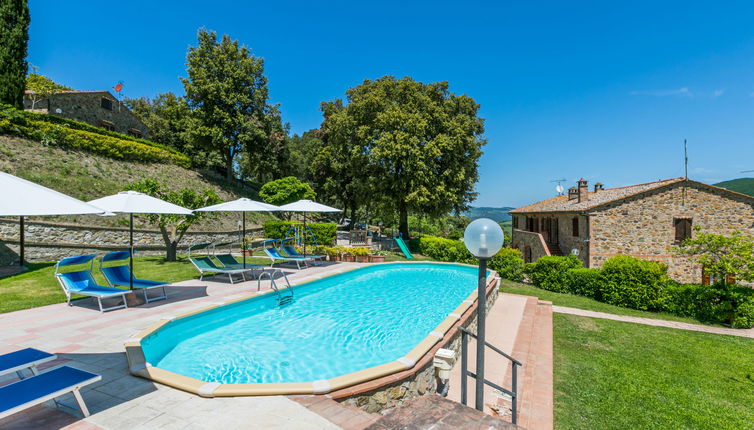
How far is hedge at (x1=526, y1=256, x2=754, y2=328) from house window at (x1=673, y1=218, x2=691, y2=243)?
8242mm

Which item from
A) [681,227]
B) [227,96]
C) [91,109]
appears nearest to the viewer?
[681,227]

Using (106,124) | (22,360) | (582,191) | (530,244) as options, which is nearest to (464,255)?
(530,244)

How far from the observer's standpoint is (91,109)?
2680 centimetres

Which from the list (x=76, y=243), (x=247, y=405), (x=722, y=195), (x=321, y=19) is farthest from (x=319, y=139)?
(x=247, y=405)

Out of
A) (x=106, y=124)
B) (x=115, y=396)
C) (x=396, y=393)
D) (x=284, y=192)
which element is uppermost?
(x=106, y=124)

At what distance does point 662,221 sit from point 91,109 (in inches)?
1611

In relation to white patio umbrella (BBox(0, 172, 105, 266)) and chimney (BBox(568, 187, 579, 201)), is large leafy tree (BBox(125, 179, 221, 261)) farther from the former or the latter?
chimney (BBox(568, 187, 579, 201))

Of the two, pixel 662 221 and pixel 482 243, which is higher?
pixel 662 221

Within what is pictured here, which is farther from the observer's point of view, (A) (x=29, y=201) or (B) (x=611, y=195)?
(B) (x=611, y=195)

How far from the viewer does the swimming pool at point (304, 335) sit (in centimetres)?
514

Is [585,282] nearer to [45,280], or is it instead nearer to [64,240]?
[45,280]

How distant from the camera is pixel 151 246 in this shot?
17.0 m

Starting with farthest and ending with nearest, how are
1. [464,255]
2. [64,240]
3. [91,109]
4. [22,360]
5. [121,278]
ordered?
[91,109]
[464,255]
[64,240]
[121,278]
[22,360]

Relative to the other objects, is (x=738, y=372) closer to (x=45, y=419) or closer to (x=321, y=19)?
(x=45, y=419)
